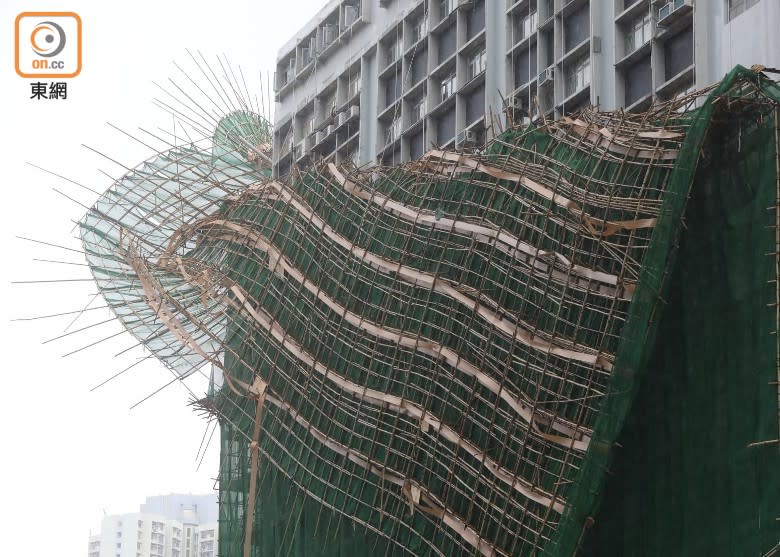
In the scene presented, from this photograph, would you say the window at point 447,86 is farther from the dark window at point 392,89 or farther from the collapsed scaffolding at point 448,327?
the collapsed scaffolding at point 448,327

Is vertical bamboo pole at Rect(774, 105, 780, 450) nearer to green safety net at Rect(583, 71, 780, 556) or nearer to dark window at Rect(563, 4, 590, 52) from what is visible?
green safety net at Rect(583, 71, 780, 556)

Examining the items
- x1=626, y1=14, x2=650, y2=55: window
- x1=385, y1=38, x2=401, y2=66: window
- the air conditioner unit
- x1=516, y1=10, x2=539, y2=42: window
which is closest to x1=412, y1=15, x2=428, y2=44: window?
x1=385, y1=38, x2=401, y2=66: window

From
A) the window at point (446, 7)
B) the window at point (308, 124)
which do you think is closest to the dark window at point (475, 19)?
the window at point (446, 7)

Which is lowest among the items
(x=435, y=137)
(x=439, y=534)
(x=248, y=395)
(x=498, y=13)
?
(x=439, y=534)

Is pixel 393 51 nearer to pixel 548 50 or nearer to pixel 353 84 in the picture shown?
pixel 353 84

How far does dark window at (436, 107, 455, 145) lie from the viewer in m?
20.8

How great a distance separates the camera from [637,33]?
56.1ft

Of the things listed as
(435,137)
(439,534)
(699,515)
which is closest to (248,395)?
(439,534)

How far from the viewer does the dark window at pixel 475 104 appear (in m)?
20.0

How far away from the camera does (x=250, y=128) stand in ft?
84.9

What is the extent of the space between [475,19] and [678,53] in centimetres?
511

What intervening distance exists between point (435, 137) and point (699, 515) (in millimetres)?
9198

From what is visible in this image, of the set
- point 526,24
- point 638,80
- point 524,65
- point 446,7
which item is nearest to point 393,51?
point 446,7

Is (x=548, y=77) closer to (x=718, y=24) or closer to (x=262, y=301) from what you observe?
(x=718, y=24)
